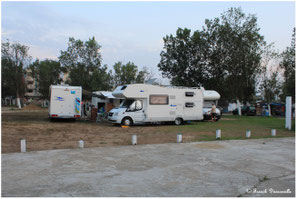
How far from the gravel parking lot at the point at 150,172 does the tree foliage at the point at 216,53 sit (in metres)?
24.4

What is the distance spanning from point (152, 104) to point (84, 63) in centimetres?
2825

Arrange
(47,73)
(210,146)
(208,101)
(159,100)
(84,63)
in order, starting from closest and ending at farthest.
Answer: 1. (210,146)
2. (159,100)
3. (208,101)
4. (84,63)
5. (47,73)

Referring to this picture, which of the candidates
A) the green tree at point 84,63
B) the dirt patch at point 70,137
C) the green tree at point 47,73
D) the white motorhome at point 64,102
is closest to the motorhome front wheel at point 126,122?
the dirt patch at point 70,137

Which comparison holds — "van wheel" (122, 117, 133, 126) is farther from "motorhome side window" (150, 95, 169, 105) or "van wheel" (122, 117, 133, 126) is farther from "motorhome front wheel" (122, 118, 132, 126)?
"motorhome side window" (150, 95, 169, 105)

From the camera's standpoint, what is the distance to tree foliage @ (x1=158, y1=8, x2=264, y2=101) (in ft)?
105

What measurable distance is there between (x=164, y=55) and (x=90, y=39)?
1517 centimetres

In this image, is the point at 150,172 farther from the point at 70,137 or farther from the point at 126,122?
the point at 126,122

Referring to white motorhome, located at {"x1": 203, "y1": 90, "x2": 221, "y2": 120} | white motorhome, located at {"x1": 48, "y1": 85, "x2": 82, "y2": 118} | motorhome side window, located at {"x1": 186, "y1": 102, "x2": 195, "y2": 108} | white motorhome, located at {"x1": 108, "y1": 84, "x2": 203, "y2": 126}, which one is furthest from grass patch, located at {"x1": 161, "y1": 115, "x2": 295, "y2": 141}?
white motorhome, located at {"x1": 48, "y1": 85, "x2": 82, "y2": 118}

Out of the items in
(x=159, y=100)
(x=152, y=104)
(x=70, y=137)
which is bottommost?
(x=70, y=137)

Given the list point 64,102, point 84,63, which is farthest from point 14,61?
point 64,102

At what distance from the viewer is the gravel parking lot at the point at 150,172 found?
15.4ft

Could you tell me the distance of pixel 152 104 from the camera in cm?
1748

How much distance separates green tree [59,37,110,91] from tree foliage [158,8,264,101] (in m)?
13.7

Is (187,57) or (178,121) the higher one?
(187,57)
